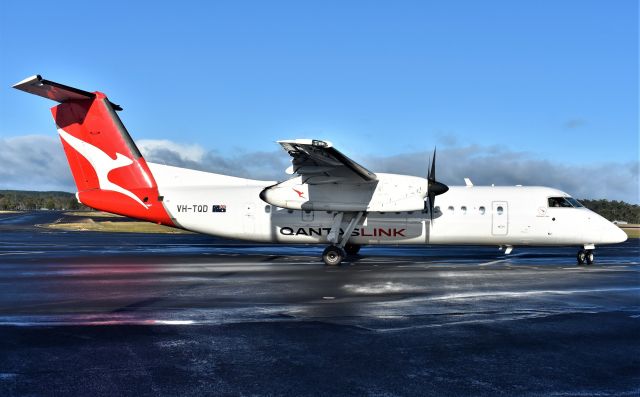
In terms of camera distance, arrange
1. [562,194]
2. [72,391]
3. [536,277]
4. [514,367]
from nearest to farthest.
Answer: [72,391]
[514,367]
[536,277]
[562,194]

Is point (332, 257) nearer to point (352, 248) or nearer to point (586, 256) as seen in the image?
point (352, 248)

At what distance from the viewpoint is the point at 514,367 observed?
19.1ft

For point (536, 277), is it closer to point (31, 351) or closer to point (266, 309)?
point (266, 309)

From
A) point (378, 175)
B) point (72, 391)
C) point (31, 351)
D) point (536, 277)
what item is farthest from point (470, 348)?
point (378, 175)

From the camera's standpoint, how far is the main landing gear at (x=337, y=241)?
17.9 metres

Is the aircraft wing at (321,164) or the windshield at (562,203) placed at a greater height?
the aircraft wing at (321,164)

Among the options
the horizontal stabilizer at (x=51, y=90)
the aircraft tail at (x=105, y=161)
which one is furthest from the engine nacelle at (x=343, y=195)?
the horizontal stabilizer at (x=51, y=90)

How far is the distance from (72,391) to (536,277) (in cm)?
1309

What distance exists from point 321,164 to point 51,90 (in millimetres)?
9762

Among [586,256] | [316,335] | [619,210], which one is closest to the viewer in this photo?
[316,335]

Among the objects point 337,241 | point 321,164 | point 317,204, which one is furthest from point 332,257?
point 321,164

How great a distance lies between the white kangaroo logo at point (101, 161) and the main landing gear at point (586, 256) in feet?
55.0

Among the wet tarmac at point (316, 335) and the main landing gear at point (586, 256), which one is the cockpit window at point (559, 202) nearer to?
the main landing gear at point (586, 256)

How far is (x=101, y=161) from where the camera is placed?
787 inches
